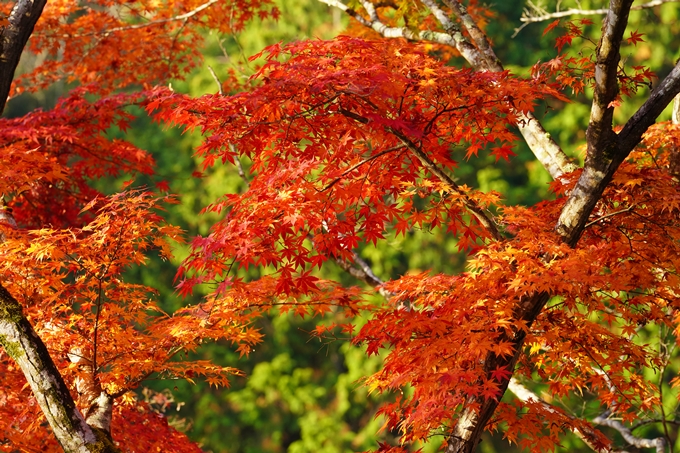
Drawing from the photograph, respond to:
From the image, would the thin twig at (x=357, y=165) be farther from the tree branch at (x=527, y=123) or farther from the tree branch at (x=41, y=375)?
the tree branch at (x=41, y=375)

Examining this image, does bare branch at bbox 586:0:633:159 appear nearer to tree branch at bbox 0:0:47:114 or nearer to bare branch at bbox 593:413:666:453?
bare branch at bbox 593:413:666:453

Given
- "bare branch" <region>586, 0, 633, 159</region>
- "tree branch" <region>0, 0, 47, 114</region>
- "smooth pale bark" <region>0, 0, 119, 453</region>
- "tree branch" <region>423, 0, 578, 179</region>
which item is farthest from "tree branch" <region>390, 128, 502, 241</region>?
"tree branch" <region>0, 0, 47, 114</region>

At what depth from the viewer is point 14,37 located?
3008mm

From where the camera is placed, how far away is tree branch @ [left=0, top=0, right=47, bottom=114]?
9.68ft

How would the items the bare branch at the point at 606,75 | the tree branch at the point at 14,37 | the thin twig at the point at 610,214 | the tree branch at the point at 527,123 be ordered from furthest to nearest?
Answer: the tree branch at the point at 527,123 < the tree branch at the point at 14,37 < the thin twig at the point at 610,214 < the bare branch at the point at 606,75

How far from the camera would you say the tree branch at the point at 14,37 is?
2.95m

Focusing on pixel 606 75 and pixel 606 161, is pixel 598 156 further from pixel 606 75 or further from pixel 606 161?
pixel 606 75

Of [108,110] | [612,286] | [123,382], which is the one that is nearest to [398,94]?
[612,286]

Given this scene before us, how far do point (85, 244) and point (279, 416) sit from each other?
631 centimetres

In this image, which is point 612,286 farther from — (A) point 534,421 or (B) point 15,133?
(B) point 15,133

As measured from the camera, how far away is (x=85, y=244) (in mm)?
2867

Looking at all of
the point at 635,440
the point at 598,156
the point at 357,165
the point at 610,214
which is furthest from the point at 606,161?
the point at 635,440

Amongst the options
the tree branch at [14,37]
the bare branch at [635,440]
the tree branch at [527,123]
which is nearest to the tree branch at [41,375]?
the tree branch at [14,37]

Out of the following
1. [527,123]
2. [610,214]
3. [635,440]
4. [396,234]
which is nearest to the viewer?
[610,214]
